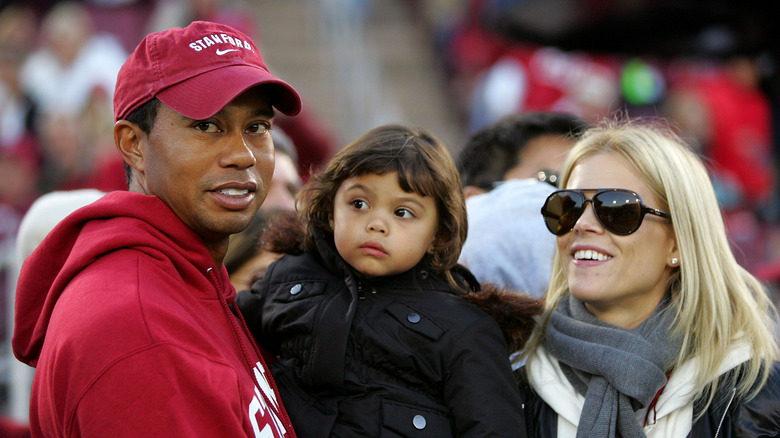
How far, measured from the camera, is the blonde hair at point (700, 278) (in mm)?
2627

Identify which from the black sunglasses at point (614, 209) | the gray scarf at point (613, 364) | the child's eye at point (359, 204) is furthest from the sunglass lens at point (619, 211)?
the child's eye at point (359, 204)

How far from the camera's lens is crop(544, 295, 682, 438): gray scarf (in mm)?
2588

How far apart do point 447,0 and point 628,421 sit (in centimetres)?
1317

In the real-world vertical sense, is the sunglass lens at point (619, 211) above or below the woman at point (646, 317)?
above

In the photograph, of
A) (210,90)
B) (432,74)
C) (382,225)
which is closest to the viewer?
(210,90)

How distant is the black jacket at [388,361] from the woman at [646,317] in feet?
1.04

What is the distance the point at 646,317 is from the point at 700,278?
0.22 m

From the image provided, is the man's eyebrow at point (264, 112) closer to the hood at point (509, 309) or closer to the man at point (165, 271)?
the man at point (165, 271)

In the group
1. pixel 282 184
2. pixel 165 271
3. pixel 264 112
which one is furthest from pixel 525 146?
pixel 165 271

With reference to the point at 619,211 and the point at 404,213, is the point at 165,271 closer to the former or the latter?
the point at 404,213

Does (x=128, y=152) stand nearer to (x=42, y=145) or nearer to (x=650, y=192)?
(x=650, y=192)

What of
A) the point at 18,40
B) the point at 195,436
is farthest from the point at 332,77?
the point at 195,436

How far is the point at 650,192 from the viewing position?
9.25 feet

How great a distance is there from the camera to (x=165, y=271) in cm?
207
